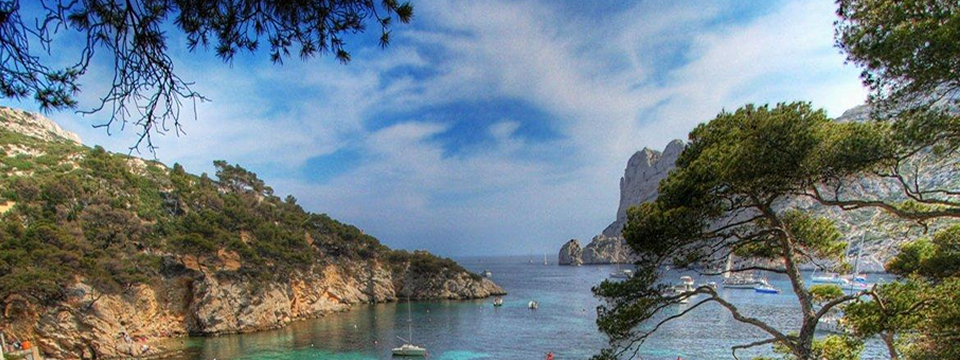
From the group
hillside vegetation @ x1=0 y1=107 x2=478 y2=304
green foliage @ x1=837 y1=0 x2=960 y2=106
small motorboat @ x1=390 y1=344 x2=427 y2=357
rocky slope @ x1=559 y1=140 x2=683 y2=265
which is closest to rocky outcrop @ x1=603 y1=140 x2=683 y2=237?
rocky slope @ x1=559 y1=140 x2=683 y2=265

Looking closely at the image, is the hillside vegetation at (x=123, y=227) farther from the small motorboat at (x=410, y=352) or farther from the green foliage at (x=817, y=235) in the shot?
the green foliage at (x=817, y=235)

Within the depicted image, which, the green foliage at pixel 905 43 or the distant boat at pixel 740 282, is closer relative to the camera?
the green foliage at pixel 905 43

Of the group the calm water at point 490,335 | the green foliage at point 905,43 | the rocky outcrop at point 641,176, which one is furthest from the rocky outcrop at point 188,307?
the rocky outcrop at point 641,176

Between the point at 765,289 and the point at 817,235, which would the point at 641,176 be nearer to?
the point at 765,289

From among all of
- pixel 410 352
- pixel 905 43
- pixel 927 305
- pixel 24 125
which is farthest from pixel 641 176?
pixel 905 43

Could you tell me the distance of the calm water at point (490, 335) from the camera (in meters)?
27.6

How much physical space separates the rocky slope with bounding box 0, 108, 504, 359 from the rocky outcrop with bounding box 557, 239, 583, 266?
82602 mm

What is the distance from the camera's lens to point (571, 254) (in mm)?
138750

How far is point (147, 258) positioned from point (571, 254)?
4747 inches

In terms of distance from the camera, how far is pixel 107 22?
12.0ft

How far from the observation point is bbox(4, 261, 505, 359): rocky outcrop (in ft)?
77.3

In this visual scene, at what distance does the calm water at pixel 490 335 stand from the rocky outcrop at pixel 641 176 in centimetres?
8989

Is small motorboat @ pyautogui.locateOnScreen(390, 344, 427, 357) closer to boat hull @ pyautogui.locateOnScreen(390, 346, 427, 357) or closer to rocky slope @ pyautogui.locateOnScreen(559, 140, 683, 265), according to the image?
boat hull @ pyautogui.locateOnScreen(390, 346, 427, 357)

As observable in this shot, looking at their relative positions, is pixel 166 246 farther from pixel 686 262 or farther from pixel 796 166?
pixel 796 166
